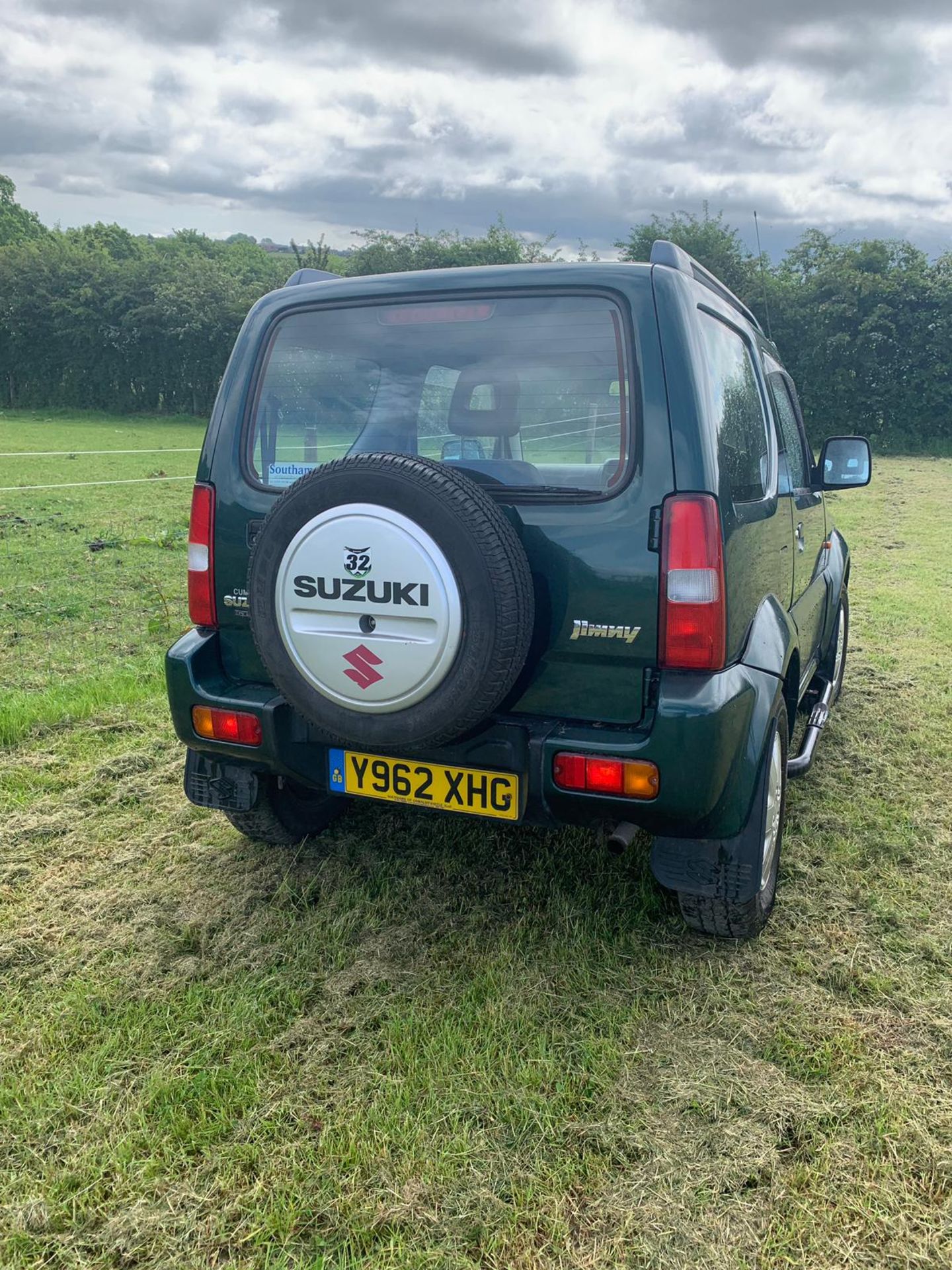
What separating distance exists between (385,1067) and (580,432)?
1.63 m

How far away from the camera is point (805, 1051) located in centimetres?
219

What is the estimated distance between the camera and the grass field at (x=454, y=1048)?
5.67 feet

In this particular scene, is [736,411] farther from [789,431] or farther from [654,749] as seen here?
[789,431]

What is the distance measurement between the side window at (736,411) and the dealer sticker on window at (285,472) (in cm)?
112

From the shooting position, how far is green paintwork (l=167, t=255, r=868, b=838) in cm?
218

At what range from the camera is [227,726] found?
2572 mm

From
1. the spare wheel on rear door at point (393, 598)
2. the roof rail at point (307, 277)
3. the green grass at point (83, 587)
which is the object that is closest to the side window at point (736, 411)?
the spare wheel on rear door at point (393, 598)

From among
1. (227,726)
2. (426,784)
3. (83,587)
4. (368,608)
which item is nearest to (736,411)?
(368,608)

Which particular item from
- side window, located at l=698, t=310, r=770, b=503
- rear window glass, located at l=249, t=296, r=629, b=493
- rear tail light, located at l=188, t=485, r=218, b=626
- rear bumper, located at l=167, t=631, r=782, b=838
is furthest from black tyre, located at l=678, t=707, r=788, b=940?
rear tail light, located at l=188, t=485, r=218, b=626

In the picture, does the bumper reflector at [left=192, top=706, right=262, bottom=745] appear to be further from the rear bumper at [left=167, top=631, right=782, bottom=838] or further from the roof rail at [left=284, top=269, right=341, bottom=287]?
the roof rail at [left=284, top=269, right=341, bottom=287]

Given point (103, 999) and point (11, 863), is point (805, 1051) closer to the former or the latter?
point (103, 999)

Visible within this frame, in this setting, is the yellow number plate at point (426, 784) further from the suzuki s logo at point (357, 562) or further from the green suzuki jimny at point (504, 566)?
the suzuki s logo at point (357, 562)

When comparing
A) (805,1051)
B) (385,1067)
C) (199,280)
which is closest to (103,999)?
(385,1067)

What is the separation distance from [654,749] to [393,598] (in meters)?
0.72
